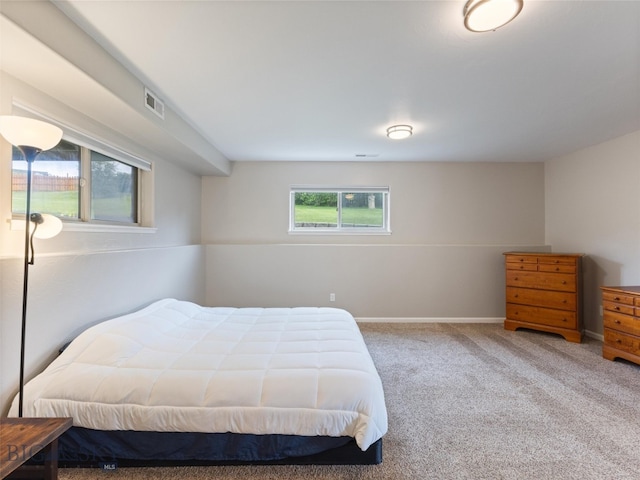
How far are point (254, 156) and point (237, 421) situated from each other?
3410 millimetres

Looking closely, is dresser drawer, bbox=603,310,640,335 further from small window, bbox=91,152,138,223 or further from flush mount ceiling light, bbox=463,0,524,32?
small window, bbox=91,152,138,223

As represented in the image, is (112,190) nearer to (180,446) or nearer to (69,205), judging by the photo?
(69,205)

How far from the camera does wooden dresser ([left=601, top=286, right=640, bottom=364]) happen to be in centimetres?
273

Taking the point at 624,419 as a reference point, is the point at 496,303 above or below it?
above

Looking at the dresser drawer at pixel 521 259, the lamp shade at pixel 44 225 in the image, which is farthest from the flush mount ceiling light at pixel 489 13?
the dresser drawer at pixel 521 259

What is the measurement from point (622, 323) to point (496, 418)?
1948mm

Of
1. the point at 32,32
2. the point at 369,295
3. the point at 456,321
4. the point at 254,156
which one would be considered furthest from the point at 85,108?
the point at 456,321

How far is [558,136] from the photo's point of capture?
3.28 meters

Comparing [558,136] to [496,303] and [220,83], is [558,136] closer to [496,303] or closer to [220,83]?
[496,303]

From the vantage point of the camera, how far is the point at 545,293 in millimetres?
3678

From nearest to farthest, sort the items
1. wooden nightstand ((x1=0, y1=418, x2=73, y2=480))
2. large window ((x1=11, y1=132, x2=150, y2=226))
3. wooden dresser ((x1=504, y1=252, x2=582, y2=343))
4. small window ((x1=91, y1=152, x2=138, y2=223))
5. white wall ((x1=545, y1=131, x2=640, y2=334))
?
wooden nightstand ((x1=0, y1=418, x2=73, y2=480))
large window ((x1=11, y1=132, x2=150, y2=226))
small window ((x1=91, y1=152, x2=138, y2=223))
white wall ((x1=545, y1=131, x2=640, y2=334))
wooden dresser ((x1=504, y1=252, x2=582, y2=343))

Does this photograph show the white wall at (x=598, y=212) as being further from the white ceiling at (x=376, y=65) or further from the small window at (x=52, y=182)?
the small window at (x=52, y=182)

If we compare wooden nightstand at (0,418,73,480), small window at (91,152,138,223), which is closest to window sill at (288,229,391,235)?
small window at (91,152,138,223)

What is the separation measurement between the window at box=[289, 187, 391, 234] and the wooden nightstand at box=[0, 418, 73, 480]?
3.51 meters
